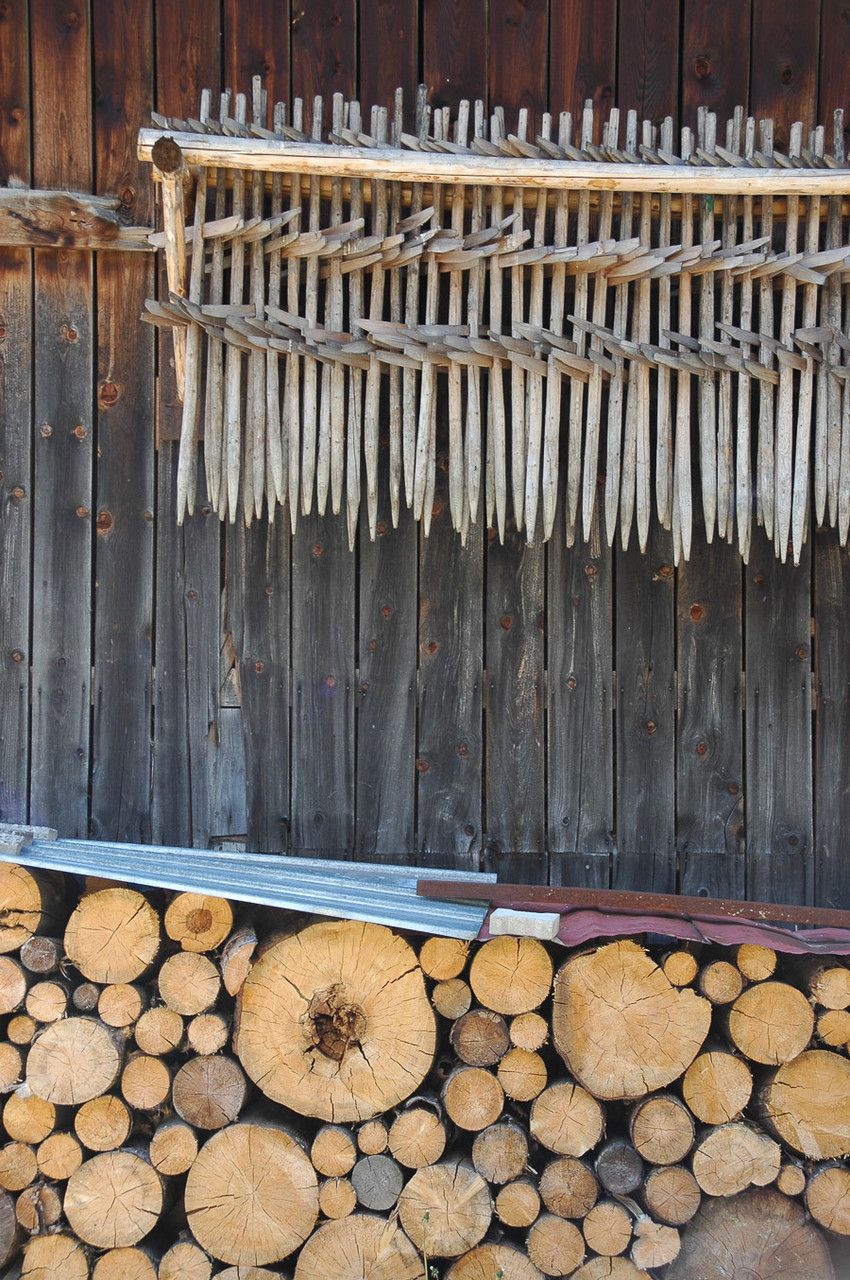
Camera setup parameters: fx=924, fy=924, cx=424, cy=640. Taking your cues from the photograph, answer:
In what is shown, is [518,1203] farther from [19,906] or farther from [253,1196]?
[19,906]

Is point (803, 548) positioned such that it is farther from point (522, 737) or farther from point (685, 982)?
point (685, 982)

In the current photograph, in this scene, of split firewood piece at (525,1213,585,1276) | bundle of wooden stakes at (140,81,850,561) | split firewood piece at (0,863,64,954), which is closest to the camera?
split firewood piece at (525,1213,585,1276)

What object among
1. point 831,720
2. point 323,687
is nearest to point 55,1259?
point 323,687

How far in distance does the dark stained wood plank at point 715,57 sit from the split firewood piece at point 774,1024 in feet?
9.95

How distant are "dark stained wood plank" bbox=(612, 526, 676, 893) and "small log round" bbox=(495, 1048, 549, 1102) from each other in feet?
2.87

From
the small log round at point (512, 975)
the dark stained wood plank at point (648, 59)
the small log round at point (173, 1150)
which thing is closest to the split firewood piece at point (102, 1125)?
the small log round at point (173, 1150)

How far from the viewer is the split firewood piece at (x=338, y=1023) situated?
2688 mm

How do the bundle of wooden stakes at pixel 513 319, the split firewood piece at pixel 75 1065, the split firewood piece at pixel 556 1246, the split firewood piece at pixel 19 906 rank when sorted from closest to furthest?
the split firewood piece at pixel 556 1246 < the split firewood piece at pixel 75 1065 < the split firewood piece at pixel 19 906 < the bundle of wooden stakes at pixel 513 319

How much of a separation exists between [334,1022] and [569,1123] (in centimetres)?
74

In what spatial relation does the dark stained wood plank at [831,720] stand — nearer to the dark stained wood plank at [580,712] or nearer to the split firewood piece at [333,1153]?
the dark stained wood plank at [580,712]

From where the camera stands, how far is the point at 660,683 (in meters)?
3.43

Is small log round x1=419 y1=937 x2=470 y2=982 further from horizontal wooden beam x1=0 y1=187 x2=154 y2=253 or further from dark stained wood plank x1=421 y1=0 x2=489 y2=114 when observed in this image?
dark stained wood plank x1=421 y1=0 x2=489 y2=114

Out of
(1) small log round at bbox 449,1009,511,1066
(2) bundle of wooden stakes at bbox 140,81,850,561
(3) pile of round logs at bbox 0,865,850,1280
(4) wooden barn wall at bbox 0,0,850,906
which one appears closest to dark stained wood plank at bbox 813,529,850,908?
(4) wooden barn wall at bbox 0,0,850,906

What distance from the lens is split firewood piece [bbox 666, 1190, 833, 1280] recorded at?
266 centimetres
